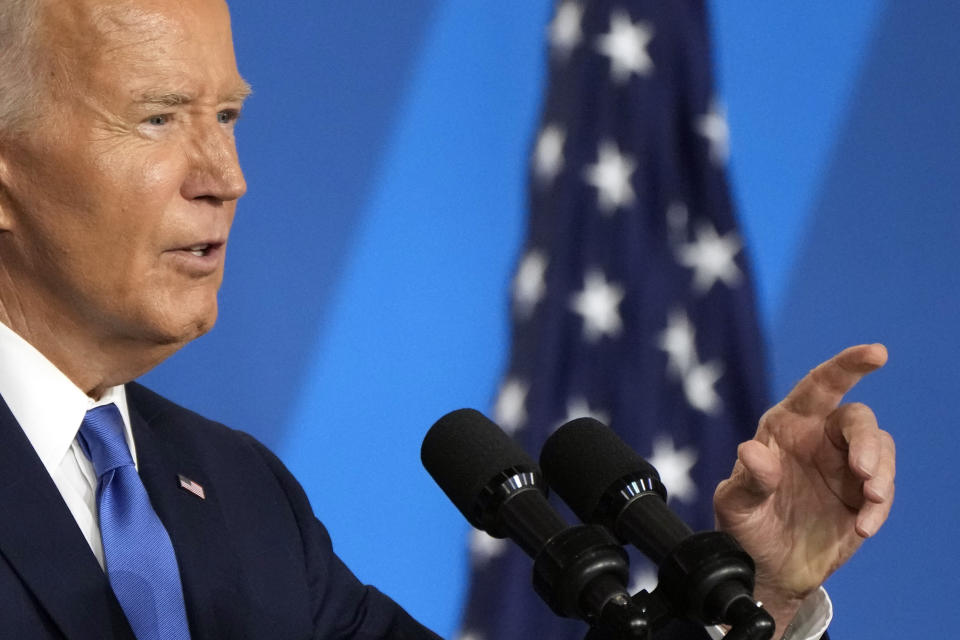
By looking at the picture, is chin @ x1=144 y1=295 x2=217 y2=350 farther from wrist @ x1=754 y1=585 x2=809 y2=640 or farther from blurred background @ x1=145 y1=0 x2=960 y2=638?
blurred background @ x1=145 y1=0 x2=960 y2=638

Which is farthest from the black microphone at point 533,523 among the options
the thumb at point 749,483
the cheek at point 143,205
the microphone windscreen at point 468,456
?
the cheek at point 143,205

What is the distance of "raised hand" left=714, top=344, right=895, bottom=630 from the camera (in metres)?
1.31

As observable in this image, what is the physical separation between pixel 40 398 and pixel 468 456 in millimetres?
569

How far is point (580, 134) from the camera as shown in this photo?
7.97ft

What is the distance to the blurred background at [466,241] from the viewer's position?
92.0 inches

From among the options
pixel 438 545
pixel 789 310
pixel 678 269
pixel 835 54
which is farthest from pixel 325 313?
pixel 835 54

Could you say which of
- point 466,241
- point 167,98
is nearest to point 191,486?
point 167,98

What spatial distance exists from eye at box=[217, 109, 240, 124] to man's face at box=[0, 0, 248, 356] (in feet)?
0.23

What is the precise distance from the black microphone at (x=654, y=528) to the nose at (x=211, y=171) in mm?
510

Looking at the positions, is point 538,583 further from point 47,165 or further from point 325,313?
point 325,313

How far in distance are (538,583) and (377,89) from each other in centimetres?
169

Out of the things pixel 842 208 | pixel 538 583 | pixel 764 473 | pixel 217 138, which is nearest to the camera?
pixel 538 583

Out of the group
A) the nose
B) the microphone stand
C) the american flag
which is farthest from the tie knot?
the american flag

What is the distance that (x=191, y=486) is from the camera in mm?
1486
